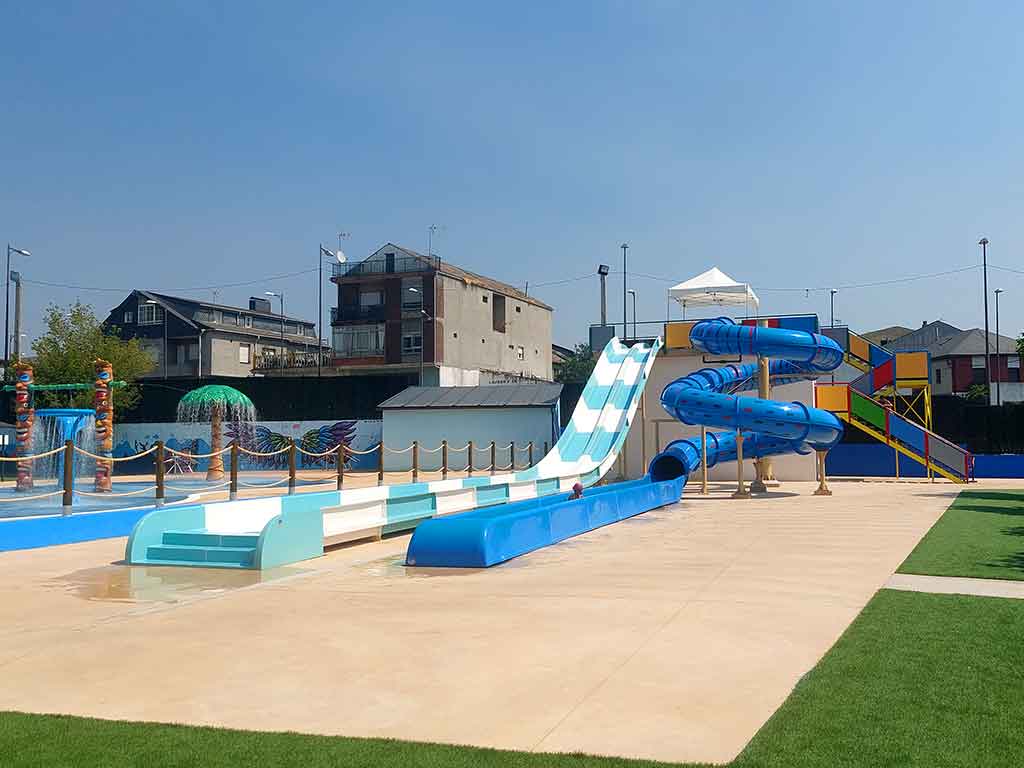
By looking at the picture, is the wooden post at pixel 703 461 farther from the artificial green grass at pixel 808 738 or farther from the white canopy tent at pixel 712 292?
the artificial green grass at pixel 808 738

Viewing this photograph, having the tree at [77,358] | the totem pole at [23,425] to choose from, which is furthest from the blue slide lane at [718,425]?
the tree at [77,358]

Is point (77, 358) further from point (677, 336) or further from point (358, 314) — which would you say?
point (677, 336)

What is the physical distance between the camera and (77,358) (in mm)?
44312

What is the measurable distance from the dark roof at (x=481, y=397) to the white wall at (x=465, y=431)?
0.21m

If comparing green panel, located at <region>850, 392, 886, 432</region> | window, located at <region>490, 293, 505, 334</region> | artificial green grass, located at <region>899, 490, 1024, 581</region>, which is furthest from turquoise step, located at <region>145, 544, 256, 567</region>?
window, located at <region>490, 293, 505, 334</region>

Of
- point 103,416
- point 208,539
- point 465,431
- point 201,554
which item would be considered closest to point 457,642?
point 201,554

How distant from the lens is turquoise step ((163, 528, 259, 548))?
11695 mm

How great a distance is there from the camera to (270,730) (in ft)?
16.1

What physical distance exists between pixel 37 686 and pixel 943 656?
5.77 metres

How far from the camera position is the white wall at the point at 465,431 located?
3409 cm

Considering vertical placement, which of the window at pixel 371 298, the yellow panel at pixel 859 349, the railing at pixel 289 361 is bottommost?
the yellow panel at pixel 859 349

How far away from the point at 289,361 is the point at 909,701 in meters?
60.4

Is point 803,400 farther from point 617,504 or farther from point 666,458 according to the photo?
point 617,504

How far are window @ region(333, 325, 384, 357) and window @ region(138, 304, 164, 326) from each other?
44.6ft
